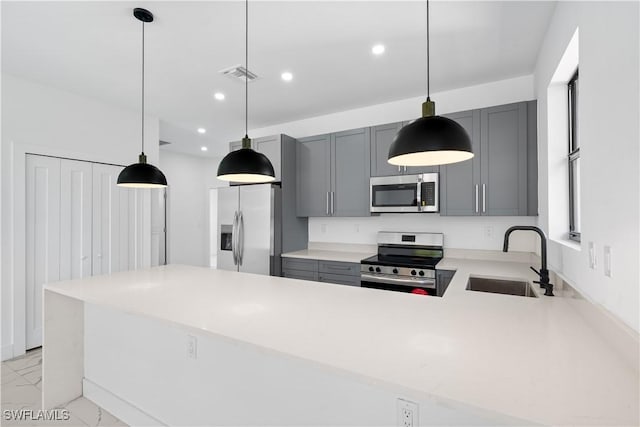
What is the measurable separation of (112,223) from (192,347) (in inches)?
106

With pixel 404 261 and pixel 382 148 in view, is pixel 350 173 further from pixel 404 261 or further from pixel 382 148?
pixel 404 261

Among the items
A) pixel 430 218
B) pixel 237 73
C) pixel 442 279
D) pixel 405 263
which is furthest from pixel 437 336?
pixel 237 73

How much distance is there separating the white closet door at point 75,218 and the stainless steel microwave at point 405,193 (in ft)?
10.7

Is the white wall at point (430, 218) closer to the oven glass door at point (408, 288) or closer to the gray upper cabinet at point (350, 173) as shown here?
the gray upper cabinet at point (350, 173)

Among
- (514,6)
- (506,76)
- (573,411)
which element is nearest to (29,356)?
(573,411)

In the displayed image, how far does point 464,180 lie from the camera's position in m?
3.01

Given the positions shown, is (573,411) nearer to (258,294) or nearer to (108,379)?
(258,294)

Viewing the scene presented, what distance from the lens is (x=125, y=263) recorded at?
3.77 m

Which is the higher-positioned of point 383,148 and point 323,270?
point 383,148

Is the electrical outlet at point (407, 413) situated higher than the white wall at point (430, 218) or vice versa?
the white wall at point (430, 218)

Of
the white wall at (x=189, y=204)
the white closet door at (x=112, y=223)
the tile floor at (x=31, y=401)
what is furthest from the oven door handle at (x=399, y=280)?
the white wall at (x=189, y=204)

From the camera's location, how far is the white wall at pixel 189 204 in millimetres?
6277

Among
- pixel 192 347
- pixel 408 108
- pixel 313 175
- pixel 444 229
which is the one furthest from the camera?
pixel 313 175

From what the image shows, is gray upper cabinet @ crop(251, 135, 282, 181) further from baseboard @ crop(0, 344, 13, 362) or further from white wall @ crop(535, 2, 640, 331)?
baseboard @ crop(0, 344, 13, 362)
